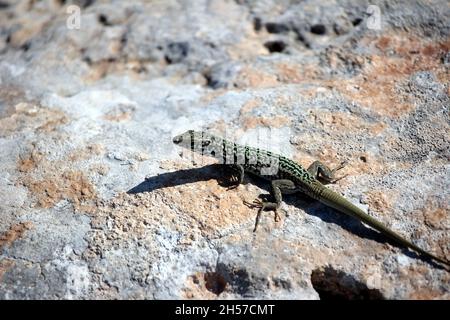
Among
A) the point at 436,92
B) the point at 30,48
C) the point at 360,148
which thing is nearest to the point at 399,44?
the point at 436,92

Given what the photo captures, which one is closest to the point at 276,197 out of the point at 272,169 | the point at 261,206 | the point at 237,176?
the point at 261,206

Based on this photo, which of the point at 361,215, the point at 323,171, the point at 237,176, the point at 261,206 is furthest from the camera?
the point at 237,176

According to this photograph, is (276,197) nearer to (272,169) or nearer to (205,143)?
(272,169)

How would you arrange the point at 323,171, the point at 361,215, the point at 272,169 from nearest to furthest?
the point at 361,215 < the point at 323,171 < the point at 272,169

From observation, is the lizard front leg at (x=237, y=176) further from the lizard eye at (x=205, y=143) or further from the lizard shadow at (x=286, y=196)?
the lizard eye at (x=205, y=143)

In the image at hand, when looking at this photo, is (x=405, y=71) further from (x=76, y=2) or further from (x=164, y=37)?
(x=76, y=2)

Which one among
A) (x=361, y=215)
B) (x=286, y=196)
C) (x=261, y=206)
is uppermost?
(x=361, y=215)

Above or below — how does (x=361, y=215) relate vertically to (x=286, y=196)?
above
